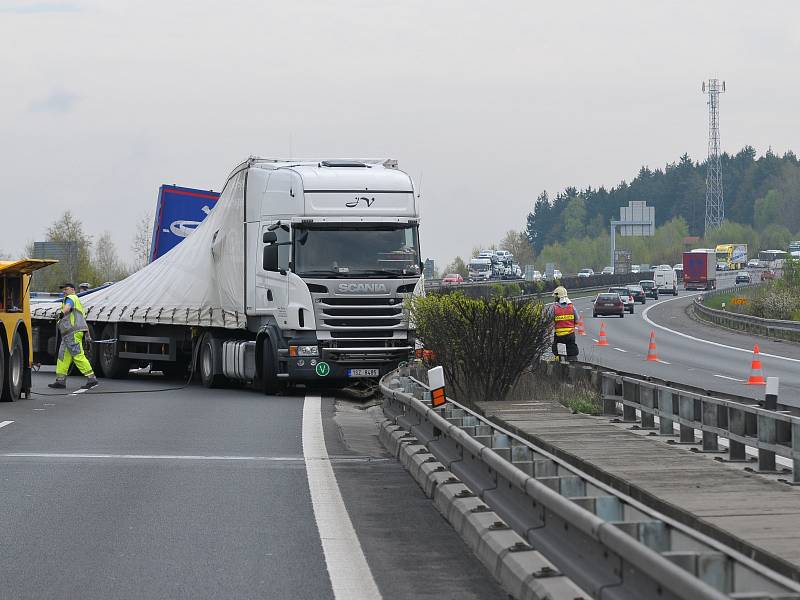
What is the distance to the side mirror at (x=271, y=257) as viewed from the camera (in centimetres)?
2320

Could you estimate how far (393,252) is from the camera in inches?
917

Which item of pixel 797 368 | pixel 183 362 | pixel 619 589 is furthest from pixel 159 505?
pixel 797 368

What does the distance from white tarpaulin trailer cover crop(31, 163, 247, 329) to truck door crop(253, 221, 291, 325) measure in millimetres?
562

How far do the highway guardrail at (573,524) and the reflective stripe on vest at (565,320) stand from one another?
13537mm

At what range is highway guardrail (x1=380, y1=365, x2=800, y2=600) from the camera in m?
4.87

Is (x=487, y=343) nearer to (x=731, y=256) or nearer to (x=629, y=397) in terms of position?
(x=629, y=397)

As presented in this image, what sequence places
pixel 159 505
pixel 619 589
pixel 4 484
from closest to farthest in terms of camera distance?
pixel 619 589 → pixel 159 505 → pixel 4 484

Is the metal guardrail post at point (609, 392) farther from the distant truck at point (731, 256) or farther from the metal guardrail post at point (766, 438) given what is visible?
the distant truck at point (731, 256)

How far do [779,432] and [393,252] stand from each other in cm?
1283

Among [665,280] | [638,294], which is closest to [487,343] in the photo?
[638,294]

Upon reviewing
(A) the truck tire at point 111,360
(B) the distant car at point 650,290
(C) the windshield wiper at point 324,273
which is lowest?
(B) the distant car at point 650,290

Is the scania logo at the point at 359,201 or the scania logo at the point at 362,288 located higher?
the scania logo at the point at 359,201

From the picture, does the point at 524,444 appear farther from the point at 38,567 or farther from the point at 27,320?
the point at 27,320

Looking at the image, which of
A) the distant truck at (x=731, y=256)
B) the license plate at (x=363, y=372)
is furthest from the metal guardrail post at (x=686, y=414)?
the distant truck at (x=731, y=256)
